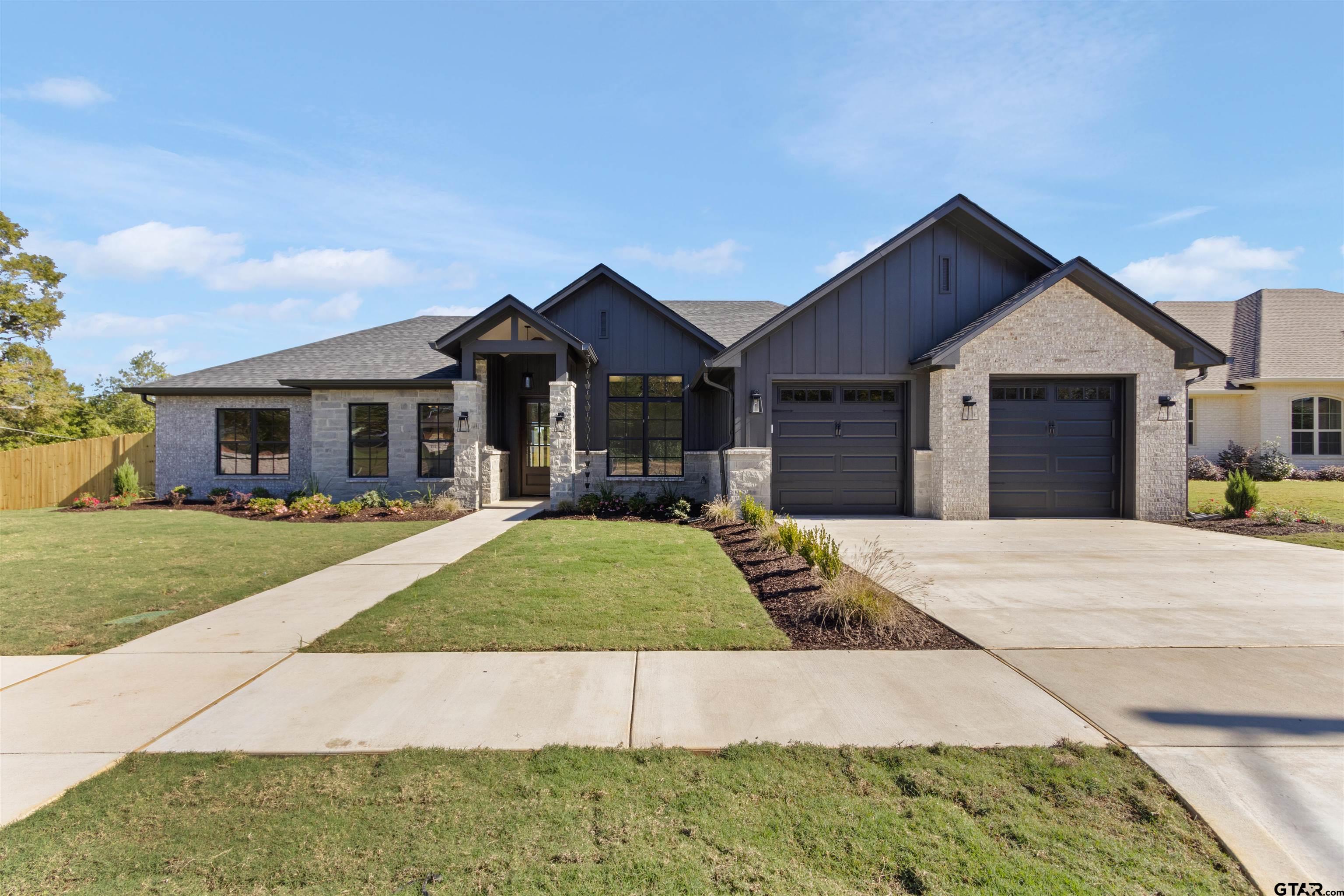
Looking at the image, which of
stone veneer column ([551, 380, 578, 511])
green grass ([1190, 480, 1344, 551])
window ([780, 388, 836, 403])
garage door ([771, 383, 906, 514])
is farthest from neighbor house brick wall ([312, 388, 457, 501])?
green grass ([1190, 480, 1344, 551])

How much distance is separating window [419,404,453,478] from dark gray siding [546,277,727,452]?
3.35 metres

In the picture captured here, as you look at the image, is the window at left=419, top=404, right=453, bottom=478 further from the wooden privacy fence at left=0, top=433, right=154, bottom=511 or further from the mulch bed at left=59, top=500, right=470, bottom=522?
the wooden privacy fence at left=0, top=433, right=154, bottom=511

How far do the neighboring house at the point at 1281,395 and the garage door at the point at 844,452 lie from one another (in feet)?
41.4

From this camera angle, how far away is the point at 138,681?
13.4 feet

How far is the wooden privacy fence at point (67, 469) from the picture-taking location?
1587cm

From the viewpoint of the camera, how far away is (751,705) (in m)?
3.65

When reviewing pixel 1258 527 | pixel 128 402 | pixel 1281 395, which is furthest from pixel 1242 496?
pixel 128 402

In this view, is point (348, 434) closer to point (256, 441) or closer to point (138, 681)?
point (256, 441)

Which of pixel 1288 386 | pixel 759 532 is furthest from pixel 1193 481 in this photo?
pixel 759 532

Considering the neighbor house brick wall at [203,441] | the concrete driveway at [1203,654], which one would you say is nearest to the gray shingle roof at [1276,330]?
the concrete driveway at [1203,654]

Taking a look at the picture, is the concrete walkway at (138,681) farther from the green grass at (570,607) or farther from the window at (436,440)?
the window at (436,440)

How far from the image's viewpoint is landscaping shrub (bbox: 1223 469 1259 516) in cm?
1179

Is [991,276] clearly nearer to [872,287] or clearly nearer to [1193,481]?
[872,287]

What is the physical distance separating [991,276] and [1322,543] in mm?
6949
